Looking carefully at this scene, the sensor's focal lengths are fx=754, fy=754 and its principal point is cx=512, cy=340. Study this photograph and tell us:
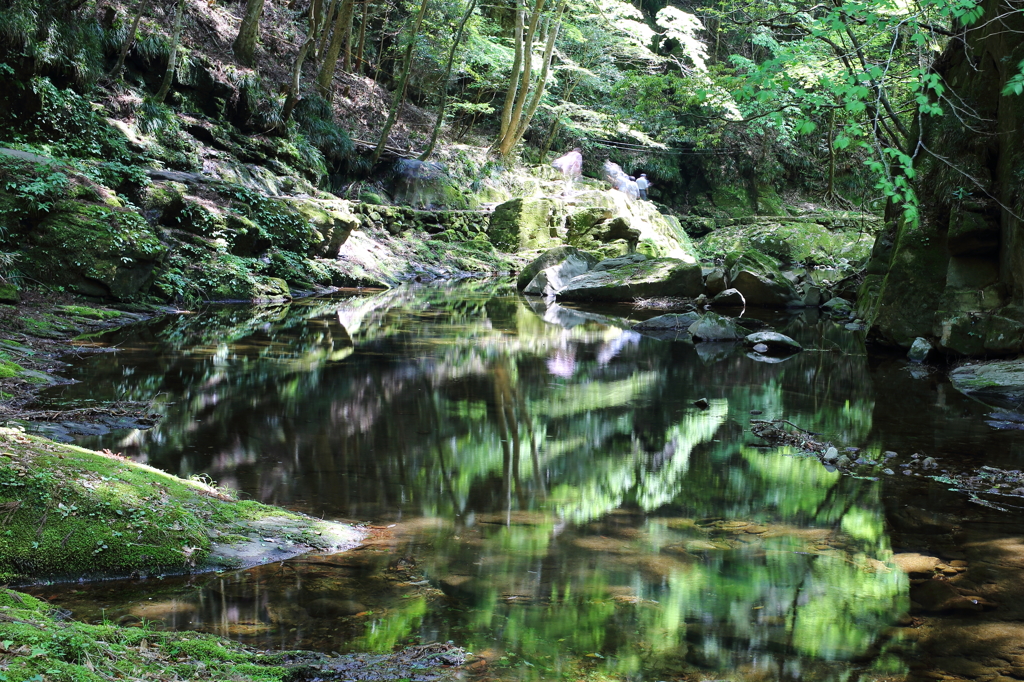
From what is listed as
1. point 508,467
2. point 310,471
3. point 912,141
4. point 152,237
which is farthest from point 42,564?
point 912,141

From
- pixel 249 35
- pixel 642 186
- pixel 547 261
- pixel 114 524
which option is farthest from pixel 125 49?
pixel 642 186

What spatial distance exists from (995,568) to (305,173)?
62.2 feet

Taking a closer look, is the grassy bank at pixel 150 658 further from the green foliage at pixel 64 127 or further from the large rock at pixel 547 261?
the large rock at pixel 547 261

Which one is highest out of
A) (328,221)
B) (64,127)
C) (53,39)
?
(53,39)

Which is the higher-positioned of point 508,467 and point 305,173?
point 305,173

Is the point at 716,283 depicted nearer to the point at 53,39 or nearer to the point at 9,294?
the point at 9,294

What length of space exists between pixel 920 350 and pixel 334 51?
18.4 metres

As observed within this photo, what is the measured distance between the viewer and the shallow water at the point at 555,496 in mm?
2756

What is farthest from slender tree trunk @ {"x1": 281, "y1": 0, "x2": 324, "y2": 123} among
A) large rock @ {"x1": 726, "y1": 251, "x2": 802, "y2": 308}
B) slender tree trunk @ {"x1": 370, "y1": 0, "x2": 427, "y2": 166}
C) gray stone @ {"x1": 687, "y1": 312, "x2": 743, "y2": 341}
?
gray stone @ {"x1": 687, "y1": 312, "x2": 743, "y2": 341}

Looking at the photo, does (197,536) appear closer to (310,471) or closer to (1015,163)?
(310,471)

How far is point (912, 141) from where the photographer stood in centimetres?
974

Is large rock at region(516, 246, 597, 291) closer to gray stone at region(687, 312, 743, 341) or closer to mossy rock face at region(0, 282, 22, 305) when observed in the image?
gray stone at region(687, 312, 743, 341)

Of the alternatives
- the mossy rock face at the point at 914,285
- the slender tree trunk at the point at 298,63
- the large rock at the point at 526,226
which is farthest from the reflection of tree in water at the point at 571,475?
the large rock at the point at 526,226

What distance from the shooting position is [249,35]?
66.2ft
